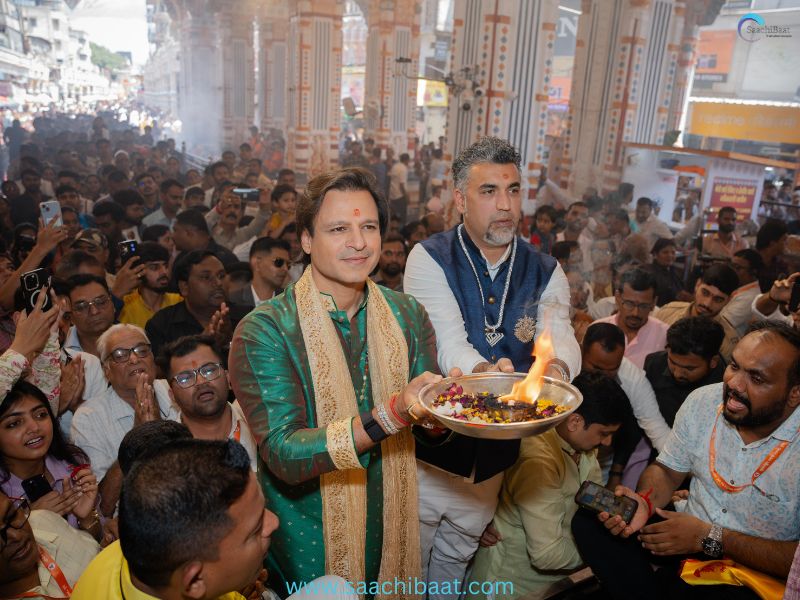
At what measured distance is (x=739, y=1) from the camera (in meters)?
9.14

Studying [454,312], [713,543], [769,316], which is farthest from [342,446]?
[769,316]

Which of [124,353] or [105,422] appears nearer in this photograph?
[105,422]

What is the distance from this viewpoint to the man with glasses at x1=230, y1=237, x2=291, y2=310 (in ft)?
15.3

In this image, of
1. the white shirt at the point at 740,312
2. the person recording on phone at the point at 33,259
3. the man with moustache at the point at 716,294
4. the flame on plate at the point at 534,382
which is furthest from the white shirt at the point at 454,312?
the person recording on phone at the point at 33,259

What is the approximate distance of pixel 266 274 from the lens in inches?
184

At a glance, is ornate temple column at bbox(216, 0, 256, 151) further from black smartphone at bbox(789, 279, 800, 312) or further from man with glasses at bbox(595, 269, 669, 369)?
black smartphone at bbox(789, 279, 800, 312)

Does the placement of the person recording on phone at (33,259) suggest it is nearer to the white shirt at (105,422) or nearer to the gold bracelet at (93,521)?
the white shirt at (105,422)

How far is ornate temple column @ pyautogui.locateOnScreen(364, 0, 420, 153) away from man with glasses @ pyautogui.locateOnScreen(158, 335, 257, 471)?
12.9 m

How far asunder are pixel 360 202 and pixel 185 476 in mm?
941

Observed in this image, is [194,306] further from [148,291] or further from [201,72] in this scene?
[201,72]

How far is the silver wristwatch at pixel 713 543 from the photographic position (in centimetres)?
229

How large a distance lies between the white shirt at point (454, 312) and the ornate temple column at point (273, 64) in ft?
52.6

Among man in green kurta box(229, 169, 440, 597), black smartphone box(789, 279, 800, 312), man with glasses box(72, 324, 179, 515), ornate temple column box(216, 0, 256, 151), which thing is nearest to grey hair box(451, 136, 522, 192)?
man in green kurta box(229, 169, 440, 597)

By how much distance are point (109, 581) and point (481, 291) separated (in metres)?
1.63
